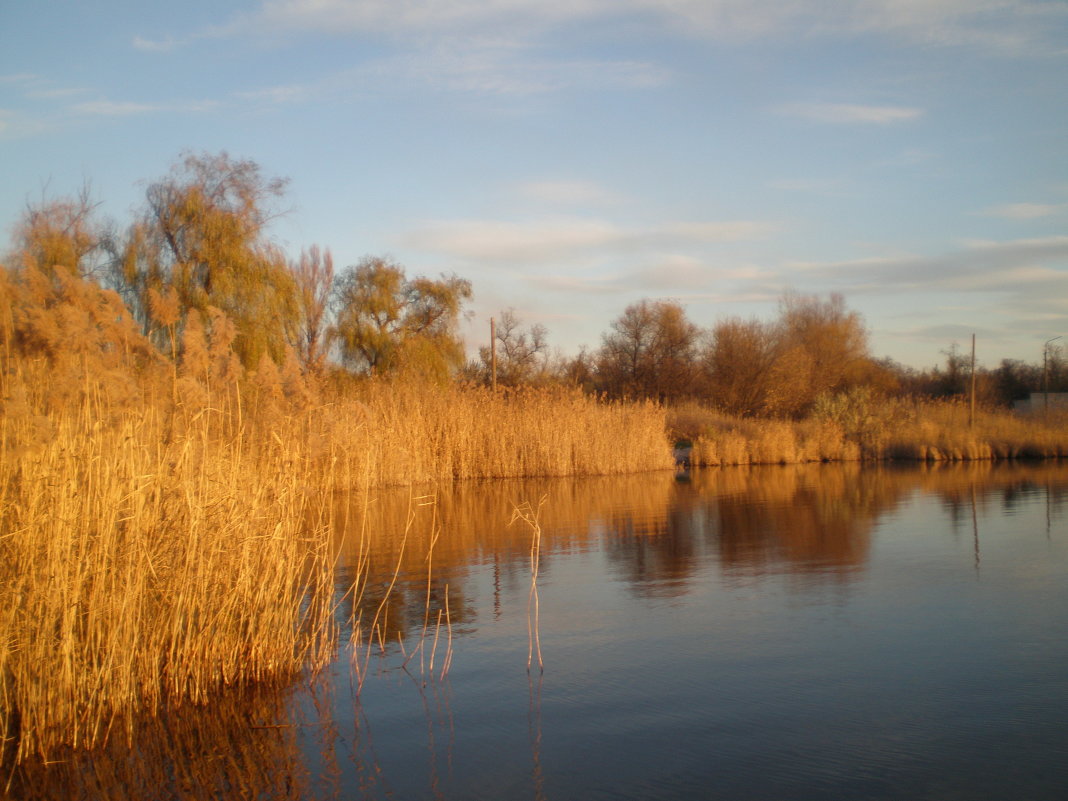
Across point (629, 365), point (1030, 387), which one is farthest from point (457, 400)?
point (1030, 387)

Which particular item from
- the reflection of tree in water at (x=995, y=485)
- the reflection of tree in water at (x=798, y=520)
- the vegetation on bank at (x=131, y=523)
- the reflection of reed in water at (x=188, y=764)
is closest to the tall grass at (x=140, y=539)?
the vegetation on bank at (x=131, y=523)

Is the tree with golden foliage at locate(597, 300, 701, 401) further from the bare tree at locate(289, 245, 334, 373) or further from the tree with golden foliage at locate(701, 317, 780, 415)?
the bare tree at locate(289, 245, 334, 373)

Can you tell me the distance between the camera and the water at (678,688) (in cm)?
398

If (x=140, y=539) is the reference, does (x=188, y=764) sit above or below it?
below

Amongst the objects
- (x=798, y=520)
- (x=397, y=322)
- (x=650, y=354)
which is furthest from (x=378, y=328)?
(x=798, y=520)

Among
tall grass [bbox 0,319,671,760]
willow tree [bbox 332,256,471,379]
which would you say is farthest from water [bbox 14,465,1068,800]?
willow tree [bbox 332,256,471,379]

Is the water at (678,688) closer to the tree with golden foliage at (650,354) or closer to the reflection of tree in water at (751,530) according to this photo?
the reflection of tree in water at (751,530)

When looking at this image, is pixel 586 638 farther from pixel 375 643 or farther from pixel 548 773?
pixel 548 773

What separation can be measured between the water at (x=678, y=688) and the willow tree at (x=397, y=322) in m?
→ 27.7

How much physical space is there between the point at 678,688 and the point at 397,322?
35.5 meters

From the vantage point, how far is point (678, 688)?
516 centimetres

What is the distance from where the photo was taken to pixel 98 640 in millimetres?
4480

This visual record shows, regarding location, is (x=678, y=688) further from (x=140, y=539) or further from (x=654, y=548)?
(x=654, y=548)

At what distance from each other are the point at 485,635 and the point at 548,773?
2461 millimetres
